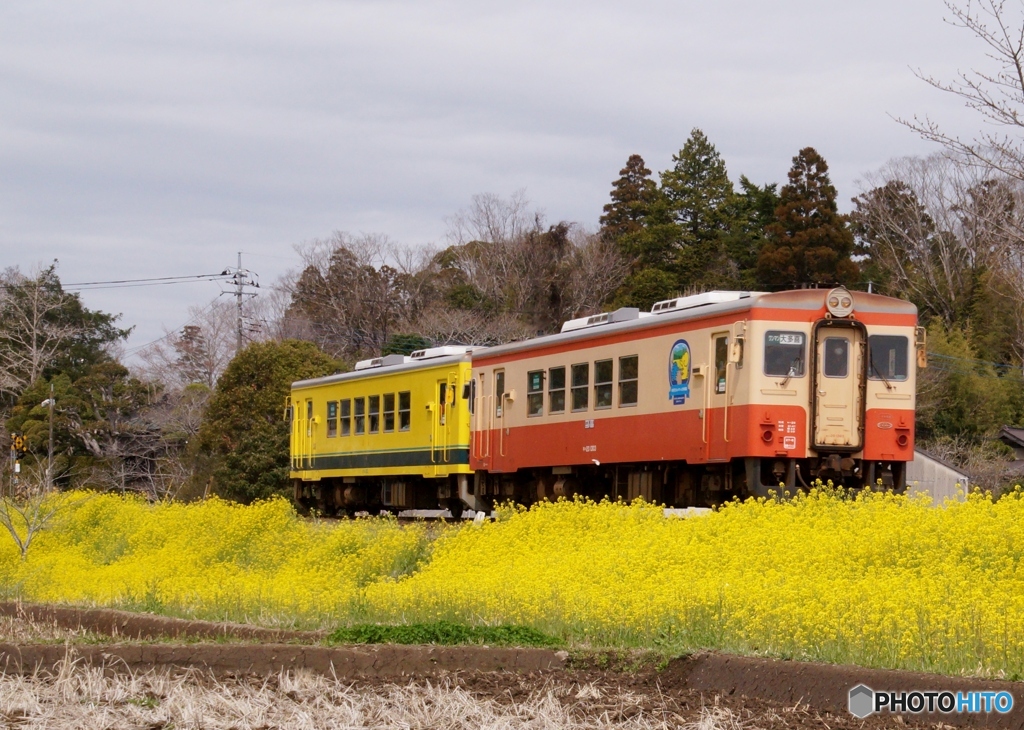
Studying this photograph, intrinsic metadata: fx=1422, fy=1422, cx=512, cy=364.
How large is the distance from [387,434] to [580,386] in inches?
278

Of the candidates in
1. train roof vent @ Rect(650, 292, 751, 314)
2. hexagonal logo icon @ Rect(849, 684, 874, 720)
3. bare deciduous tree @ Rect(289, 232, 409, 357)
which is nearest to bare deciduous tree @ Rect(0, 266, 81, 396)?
bare deciduous tree @ Rect(289, 232, 409, 357)

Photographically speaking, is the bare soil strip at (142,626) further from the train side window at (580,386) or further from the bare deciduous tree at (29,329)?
the bare deciduous tree at (29,329)

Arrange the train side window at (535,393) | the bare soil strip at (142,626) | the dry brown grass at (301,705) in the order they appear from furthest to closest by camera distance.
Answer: the train side window at (535,393) → the bare soil strip at (142,626) → the dry brown grass at (301,705)

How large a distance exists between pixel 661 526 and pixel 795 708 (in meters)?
6.92

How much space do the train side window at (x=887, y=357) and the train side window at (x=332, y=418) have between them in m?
13.8

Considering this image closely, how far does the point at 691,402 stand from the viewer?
17.8 m

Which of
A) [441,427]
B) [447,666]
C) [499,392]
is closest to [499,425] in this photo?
[499,392]

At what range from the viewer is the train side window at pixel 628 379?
1891cm

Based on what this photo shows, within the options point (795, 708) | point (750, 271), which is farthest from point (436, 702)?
point (750, 271)

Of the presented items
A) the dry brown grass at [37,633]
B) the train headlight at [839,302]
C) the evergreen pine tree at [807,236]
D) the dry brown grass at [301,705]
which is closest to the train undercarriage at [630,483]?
the train headlight at [839,302]

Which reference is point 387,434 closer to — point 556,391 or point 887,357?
point 556,391

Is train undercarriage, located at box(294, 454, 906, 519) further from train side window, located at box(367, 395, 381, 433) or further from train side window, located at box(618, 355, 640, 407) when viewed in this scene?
train side window, located at box(367, 395, 381, 433)

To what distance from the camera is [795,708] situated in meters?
6.69

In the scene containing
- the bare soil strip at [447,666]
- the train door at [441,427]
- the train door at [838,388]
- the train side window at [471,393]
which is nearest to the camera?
the bare soil strip at [447,666]
